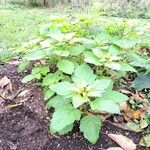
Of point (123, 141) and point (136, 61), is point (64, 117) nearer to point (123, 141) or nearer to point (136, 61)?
point (123, 141)

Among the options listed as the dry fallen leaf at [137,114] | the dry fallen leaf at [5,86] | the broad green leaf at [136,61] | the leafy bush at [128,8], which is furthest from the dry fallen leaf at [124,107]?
the leafy bush at [128,8]

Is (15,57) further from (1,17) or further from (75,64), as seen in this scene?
(1,17)

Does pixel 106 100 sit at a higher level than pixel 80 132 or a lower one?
higher

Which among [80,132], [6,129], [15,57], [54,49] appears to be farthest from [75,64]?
[15,57]

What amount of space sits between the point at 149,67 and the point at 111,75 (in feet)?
0.96

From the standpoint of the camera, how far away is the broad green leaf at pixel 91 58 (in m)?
2.59

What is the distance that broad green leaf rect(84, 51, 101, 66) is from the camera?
2.59m

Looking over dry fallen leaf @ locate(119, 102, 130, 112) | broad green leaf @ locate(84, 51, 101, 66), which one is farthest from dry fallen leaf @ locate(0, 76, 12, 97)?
dry fallen leaf @ locate(119, 102, 130, 112)

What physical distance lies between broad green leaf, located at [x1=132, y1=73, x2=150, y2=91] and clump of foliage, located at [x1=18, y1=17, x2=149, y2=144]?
15cm

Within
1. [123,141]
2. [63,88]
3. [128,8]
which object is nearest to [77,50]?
[63,88]

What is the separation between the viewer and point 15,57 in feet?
12.7

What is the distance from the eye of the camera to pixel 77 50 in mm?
2744

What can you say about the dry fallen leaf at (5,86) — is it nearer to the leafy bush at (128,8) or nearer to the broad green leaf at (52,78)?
the broad green leaf at (52,78)

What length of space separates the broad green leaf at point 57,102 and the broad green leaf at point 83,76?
5.9 inches
